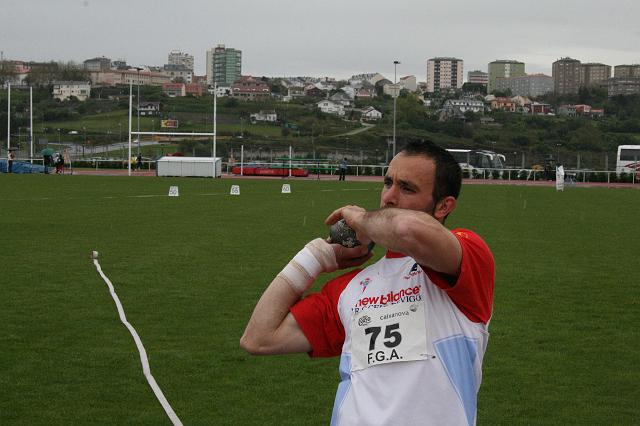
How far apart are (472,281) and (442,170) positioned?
1.25 ft

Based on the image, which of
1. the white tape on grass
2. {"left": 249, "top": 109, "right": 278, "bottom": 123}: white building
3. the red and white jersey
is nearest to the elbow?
the red and white jersey

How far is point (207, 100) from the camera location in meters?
131

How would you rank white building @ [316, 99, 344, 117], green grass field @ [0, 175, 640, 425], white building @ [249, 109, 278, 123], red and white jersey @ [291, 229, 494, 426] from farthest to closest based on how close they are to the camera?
1. white building @ [316, 99, 344, 117]
2. white building @ [249, 109, 278, 123]
3. green grass field @ [0, 175, 640, 425]
4. red and white jersey @ [291, 229, 494, 426]

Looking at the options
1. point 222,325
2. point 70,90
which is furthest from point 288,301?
point 70,90

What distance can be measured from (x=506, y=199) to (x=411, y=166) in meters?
35.1

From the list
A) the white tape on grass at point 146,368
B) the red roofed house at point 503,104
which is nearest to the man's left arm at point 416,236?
the white tape on grass at point 146,368

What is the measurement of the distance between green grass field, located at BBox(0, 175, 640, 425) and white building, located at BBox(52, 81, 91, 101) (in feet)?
391

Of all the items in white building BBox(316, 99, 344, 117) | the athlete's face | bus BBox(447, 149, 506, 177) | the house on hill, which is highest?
white building BBox(316, 99, 344, 117)

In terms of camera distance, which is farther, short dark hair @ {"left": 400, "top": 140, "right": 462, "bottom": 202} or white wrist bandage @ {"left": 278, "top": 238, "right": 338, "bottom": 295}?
white wrist bandage @ {"left": 278, "top": 238, "right": 338, "bottom": 295}

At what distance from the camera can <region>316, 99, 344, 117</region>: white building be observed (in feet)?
498

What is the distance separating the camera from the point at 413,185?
3160 millimetres

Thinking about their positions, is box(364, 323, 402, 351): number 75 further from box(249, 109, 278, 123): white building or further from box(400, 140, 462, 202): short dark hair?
box(249, 109, 278, 123): white building

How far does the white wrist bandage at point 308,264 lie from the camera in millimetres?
3312

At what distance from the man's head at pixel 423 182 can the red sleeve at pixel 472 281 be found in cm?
13
